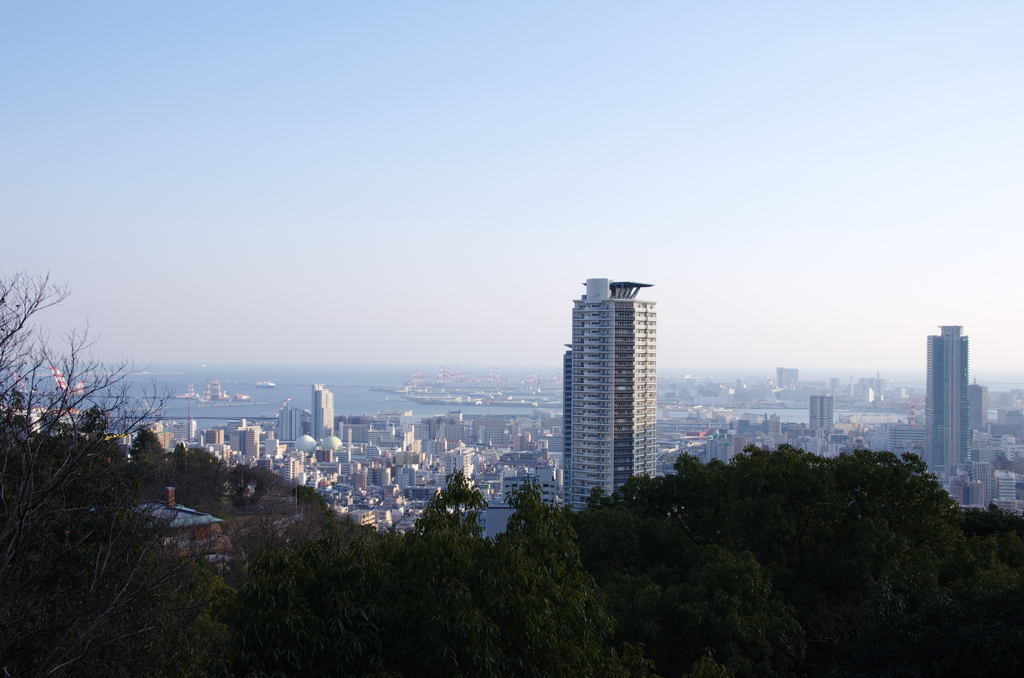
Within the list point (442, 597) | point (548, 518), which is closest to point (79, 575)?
point (442, 597)

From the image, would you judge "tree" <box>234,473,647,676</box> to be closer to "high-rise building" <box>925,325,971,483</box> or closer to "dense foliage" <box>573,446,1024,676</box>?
"dense foliage" <box>573,446,1024,676</box>

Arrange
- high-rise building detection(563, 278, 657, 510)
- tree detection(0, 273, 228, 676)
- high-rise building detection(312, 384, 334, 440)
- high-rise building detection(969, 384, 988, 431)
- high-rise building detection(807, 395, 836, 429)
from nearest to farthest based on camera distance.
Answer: tree detection(0, 273, 228, 676), high-rise building detection(563, 278, 657, 510), high-rise building detection(969, 384, 988, 431), high-rise building detection(807, 395, 836, 429), high-rise building detection(312, 384, 334, 440)

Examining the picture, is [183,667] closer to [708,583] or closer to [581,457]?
[708,583]

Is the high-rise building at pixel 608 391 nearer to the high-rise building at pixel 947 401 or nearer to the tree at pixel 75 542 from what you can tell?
the high-rise building at pixel 947 401

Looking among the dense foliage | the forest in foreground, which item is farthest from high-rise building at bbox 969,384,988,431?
the forest in foreground

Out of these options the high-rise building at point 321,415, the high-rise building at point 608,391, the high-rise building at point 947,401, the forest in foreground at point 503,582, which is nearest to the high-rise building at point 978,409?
the high-rise building at point 947,401

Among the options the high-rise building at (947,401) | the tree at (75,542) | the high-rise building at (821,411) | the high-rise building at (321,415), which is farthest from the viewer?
the high-rise building at (321,415)
